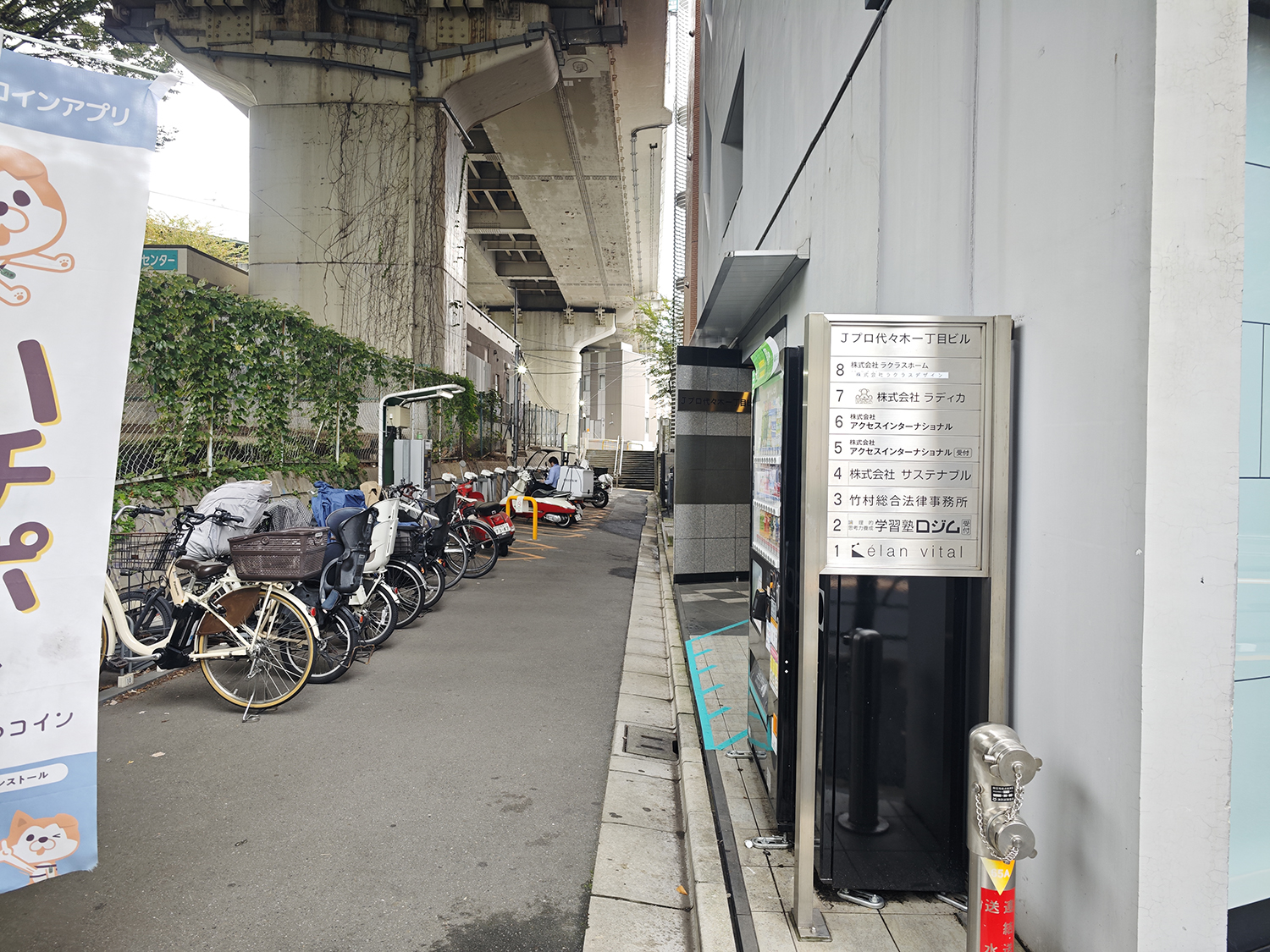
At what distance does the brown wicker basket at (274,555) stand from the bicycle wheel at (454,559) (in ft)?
13.9

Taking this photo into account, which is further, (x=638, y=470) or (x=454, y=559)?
(x=638, y=470)

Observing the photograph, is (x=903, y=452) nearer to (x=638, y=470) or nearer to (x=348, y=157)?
(x=348, y=157)

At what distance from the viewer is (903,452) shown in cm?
254

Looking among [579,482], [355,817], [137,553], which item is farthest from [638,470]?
[355,817]

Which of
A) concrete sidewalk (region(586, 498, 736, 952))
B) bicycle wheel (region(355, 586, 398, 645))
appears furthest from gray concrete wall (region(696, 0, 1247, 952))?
bicycle wheel (region(355, 586, 398, 645))

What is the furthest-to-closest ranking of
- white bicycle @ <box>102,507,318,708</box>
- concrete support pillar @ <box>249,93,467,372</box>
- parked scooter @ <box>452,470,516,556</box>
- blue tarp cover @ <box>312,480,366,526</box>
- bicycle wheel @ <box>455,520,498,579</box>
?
concrete support pillar @ <box>249,93,467,372</box>
parked scooter @ <box>452,470,516,556</box>
bicycle wheel @ <box>455,520,498,579</box>
blue tarp cover @ <box>312,480,366,526</box>
white bicycle @ <box>102,507,318,708</box>

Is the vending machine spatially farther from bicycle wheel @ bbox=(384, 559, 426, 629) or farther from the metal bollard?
bicycle wheel @ bbox=(384, 559, 426, 629)

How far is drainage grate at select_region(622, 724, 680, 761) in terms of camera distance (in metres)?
4.64

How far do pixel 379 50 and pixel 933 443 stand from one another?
1651 centimetres

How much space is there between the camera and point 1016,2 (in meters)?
2.51

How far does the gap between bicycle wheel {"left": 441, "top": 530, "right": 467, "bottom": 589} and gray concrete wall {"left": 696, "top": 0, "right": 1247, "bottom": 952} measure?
7.98 m

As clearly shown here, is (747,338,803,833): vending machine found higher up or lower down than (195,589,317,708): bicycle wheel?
higher up

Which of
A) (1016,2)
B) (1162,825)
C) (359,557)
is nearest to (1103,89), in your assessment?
(1016,2)

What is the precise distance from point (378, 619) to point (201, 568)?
6.89 feet
